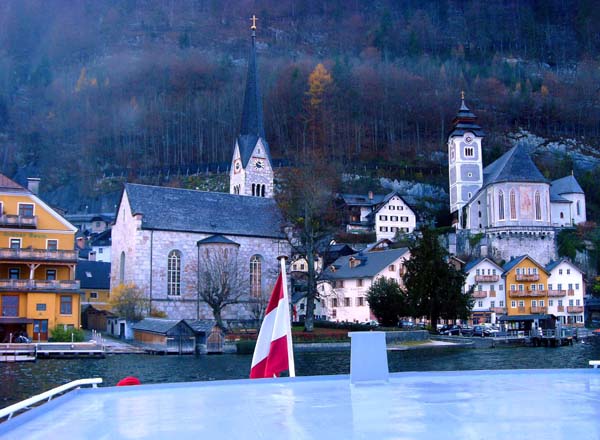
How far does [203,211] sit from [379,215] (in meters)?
36.0

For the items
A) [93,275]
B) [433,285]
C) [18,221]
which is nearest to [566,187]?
[433,285]

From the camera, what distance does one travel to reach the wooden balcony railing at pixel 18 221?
144 feet

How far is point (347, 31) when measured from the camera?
186000 millimetres

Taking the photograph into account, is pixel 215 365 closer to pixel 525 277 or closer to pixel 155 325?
pixel 155 325

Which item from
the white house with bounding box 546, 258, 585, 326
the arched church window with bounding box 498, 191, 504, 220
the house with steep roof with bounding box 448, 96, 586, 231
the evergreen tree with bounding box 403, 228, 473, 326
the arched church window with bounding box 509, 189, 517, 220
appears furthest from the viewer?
the arched church window with bounding box 498, 191, 504, 220

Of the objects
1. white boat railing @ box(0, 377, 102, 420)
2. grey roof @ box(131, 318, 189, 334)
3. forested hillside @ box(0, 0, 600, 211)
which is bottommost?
grey roof @ box(131, 318, 189, 334)

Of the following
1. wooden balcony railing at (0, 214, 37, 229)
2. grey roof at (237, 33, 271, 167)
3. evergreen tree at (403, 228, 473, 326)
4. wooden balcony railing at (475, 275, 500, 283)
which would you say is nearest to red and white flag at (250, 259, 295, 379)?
wooden balcony railing at (0, 214, 37, 229)

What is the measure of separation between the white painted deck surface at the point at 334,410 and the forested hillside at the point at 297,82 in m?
103

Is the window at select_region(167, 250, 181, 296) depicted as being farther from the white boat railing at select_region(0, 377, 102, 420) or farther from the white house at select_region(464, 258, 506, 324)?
the white boat railing at select_region(0, 377, 102, 420)

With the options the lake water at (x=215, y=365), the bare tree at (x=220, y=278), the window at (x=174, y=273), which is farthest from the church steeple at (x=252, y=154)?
the lake water at (x=215, y=365)

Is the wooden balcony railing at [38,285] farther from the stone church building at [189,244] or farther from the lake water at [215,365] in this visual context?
the stone church building at [189,244]

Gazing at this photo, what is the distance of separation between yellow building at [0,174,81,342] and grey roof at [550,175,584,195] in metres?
65.9

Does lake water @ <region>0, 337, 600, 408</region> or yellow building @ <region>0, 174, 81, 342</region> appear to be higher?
yellow building @ <region>0, 174, 81, 342</region>

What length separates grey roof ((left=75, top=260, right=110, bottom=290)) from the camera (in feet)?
220
